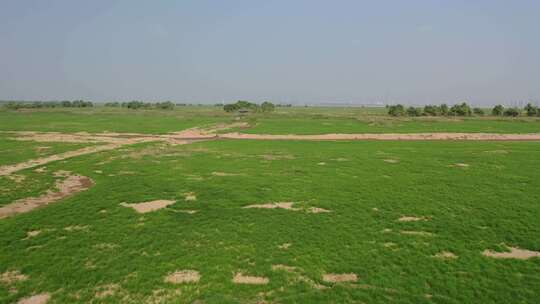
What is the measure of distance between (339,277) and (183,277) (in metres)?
4.14

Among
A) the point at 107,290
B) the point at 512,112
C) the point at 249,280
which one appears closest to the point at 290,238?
the point at 249,280

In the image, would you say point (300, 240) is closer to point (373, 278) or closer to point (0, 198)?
point (373, 278)

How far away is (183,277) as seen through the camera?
789cm

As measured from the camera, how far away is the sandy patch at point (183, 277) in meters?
7.70

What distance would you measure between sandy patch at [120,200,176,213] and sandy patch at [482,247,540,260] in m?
12.3

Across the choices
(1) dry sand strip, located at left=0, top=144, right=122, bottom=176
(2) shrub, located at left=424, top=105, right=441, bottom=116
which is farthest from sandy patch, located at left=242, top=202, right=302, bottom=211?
(2) shrub, located at left=424, top=105, right=441, bottom=116

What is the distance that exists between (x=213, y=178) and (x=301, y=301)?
12919 mm

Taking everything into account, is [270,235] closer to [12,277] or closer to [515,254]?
[12,277]

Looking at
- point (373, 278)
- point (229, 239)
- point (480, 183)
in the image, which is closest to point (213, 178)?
point (229, 239)

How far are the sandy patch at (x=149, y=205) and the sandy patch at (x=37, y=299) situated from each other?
5.76 meters

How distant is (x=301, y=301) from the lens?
689 cm

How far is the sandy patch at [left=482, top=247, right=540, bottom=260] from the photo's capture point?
8.91 meters

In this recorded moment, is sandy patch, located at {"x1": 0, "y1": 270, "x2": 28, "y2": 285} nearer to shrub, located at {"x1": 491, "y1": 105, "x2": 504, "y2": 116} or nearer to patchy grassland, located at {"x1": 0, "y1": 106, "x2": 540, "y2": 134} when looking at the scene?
patchy grassland, located at {"x1": 0, "y1": 106, "x2": 540, "y2": 134}

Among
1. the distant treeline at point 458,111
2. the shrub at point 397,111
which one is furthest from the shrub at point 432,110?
the shrub at point 397,111
